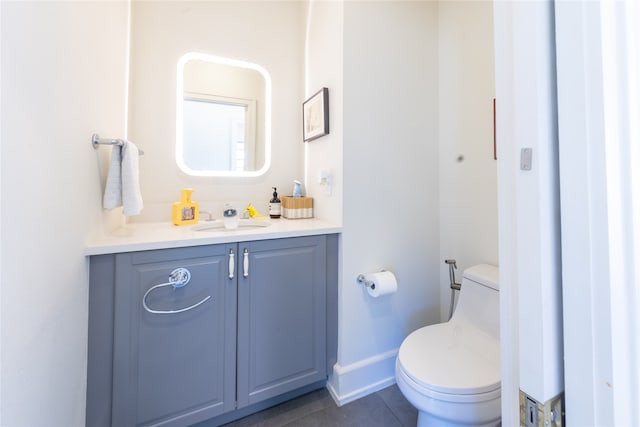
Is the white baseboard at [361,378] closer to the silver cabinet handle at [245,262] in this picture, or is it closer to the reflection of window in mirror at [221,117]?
the silver cabinet handle at [245,262]

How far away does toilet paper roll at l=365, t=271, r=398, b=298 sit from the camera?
1.37 meters

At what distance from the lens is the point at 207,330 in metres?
1.14

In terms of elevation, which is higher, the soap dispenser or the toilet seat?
the soap dispenser

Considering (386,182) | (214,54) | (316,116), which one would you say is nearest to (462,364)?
(386,182)

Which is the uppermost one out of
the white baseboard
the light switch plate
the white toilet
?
the light switch plate

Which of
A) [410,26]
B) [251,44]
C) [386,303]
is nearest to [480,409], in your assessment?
[386,303]

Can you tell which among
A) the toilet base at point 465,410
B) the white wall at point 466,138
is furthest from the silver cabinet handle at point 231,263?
the white wall at point 466,138

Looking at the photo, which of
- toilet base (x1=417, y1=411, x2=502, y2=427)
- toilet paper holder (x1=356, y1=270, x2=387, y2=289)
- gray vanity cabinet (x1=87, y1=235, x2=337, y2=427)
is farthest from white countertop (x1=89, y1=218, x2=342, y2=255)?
toilet base (x1=417, y1=411, x2=502, y2=427)

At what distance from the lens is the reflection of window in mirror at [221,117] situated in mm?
1660

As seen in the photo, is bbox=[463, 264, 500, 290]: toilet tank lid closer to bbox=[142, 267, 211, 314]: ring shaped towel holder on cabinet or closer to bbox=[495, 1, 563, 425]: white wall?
bbox=[495, 1, 563, 425]: white wall

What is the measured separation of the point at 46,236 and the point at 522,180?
1040 mm

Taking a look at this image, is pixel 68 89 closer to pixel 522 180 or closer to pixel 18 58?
pixel 18 58

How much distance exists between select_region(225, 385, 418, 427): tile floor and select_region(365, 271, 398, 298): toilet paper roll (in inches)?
22.1

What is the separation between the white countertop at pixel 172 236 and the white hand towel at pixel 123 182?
0.43 feet
